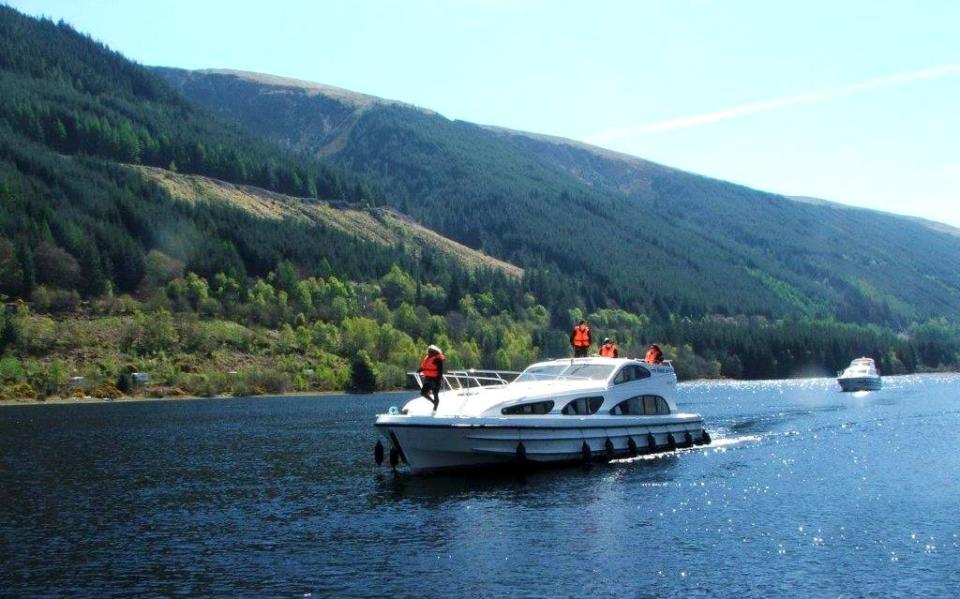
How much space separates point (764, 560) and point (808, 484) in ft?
58.5

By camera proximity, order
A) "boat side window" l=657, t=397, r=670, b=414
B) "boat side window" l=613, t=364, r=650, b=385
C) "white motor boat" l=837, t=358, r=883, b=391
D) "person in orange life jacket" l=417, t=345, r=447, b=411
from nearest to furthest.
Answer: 1. "person in orange life jacket" l=417, t=345, r=447, b=411
2. "boat side window" l=613, t=364, r=650, b=385
3. "boat side window" l=657, t=397, r=670, b=414
4. "white motor boat" l=837, t=358, r=883, b=391

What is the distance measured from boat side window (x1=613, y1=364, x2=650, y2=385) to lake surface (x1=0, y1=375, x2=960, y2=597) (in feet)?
15.6

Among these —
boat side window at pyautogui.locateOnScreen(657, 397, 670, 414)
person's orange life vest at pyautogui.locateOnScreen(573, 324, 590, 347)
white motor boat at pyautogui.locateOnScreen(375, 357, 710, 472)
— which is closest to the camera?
white motor boat at pyautogui.locateOnScreen(375, 357, 710, 472)

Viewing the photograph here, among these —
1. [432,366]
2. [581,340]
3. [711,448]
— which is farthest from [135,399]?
[432,366]

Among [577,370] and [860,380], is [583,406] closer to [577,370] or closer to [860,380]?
[577,370]

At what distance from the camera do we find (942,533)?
1495 inches

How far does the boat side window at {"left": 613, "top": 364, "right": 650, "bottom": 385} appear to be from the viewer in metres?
58.1

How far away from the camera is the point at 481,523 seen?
39.9 m

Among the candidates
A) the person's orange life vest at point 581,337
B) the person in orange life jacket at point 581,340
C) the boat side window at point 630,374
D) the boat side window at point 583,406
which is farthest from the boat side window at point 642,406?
the person's orange life vest at point 581,337

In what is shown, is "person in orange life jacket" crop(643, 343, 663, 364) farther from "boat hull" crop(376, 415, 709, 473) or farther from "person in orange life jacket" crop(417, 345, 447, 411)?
"person in orange life jacket" crop(417, 345, 447, 411)

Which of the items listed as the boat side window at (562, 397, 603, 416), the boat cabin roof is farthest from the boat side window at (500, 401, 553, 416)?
the boat cabin roof

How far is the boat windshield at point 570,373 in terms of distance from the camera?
57.5 meters

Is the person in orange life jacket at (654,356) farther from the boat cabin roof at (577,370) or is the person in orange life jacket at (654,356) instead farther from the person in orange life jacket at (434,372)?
the person in orange life jacket at (434,372)

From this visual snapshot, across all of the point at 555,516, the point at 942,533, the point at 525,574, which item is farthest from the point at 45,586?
the point at 942,533
